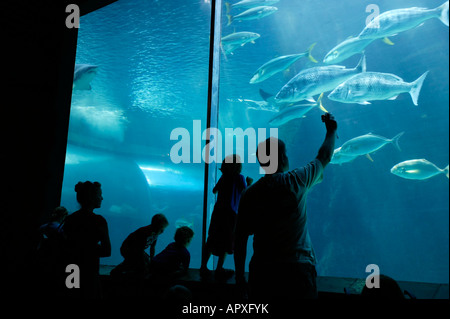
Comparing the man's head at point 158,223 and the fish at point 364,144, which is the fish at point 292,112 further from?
the man's head at point 158,223

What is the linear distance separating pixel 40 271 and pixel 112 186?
1812 cm

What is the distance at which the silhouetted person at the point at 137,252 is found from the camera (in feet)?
7.82

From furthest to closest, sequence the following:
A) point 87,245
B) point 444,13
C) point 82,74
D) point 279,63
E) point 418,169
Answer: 1. point 82,74
2. point 279,63
3. point 418,169
4. point 444,13
5. point 87,245

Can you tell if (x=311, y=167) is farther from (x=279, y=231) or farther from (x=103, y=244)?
(x=103, y=244)

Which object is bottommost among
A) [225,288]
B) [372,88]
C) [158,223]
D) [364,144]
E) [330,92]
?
[225,288]

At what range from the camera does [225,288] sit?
6.40 ft

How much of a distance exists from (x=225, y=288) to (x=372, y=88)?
9.85 ft

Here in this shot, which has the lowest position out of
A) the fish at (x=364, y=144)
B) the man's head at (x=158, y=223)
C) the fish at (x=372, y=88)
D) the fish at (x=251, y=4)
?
the man's head at (x=158, y=223)

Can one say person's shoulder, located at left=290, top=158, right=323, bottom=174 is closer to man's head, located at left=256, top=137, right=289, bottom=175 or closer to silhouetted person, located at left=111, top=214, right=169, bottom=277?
man's head, located at left=256, top=137, right=289, bottom=175

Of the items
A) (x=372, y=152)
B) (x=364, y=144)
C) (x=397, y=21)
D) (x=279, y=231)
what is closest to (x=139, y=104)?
(x=372, y=152)

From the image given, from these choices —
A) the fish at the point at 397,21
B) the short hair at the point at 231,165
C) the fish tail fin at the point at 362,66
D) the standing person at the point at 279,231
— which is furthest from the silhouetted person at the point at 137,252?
the fish at the point at 397,21

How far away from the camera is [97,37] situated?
31.4 ft

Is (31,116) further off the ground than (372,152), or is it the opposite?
(372,152)

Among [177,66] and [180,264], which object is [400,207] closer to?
[177,66]
